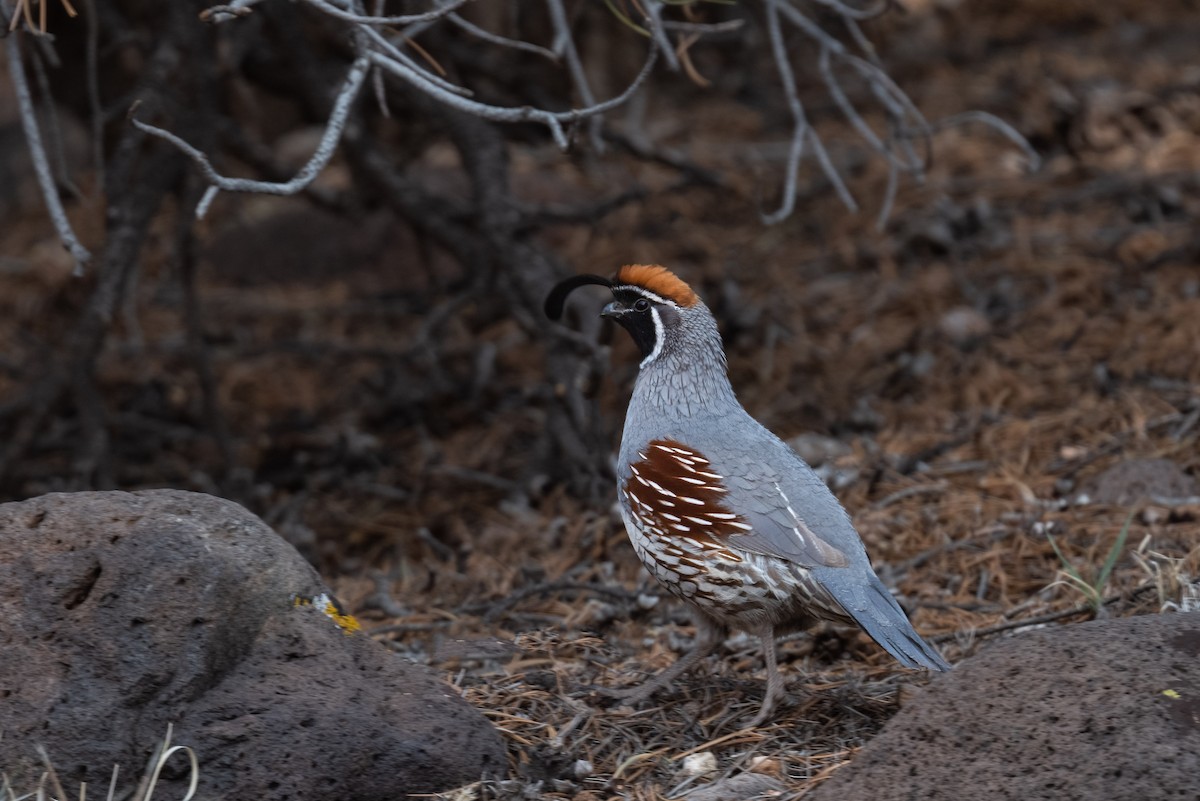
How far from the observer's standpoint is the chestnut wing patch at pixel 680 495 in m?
3.53

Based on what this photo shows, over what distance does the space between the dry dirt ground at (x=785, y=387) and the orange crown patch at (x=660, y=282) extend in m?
1.02

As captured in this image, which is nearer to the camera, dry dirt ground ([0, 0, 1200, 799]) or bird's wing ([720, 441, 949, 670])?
bird's wing ([720, 441, 949, 670])

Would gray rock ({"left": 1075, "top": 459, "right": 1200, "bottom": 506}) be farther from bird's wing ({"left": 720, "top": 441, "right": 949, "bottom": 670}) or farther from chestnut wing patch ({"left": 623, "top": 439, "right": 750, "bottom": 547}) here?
chestnut wing patch ({"left": 623, "top": 439, "right": 750, "bottom": 547})

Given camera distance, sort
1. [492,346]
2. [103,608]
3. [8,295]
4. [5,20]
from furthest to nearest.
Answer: [8,295], [492,346], [5,20], [103,608]

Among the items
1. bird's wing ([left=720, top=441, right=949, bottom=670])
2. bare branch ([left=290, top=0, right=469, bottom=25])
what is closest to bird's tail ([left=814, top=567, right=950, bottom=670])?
bird's wing ([left=720, top=441, right=949, bottom=670])

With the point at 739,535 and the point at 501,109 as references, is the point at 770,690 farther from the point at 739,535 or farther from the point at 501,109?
the point at 501,109

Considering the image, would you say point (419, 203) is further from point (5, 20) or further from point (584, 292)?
point (5, 20)

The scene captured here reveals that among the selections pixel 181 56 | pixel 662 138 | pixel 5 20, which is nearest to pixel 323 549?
pixel 181 56

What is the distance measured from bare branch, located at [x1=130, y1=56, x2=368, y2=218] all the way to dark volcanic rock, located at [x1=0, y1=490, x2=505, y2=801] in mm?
750

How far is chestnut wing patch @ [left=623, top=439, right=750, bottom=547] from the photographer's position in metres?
3.53

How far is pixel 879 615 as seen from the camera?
3316 mm

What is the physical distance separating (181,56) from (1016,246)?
4273 millimetres

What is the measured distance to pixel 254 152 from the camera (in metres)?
5.97

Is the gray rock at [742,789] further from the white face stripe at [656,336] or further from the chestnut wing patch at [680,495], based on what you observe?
the white face stripe at [656,336]
